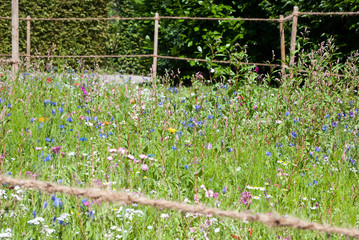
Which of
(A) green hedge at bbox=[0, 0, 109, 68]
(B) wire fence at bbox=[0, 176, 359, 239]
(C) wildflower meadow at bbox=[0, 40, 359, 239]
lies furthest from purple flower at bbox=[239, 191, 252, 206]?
(A) green hedge at bbox=[0, 0, 109, 68]

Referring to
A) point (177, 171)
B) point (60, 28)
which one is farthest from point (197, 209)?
point (60, 28)

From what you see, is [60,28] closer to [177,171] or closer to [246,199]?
[177,171]

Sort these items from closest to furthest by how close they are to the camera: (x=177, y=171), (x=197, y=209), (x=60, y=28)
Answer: (x=197, y=209) → (x=177, y=171) → (x=60, y=28)

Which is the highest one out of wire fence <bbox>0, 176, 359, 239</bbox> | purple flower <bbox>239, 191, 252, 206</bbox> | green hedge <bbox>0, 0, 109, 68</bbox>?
green hedge <bbox>0, 0, 109, 68</bbox>

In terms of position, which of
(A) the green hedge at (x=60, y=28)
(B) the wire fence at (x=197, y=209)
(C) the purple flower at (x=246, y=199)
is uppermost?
(A) the green hedge at (x=60, y=28)

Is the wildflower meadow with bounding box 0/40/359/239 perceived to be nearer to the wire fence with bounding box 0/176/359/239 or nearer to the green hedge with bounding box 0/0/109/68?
the wire fence with bounding box 0/176/359/239

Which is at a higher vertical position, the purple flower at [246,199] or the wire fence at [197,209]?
the wire fence at [197,209]

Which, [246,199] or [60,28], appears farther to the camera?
[60,28]

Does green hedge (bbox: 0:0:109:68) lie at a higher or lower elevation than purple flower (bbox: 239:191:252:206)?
higher

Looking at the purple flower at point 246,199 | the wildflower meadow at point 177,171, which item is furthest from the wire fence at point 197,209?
the purple flower at point 246,199

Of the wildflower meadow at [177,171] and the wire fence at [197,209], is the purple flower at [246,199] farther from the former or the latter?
the wire fence at [197,209]

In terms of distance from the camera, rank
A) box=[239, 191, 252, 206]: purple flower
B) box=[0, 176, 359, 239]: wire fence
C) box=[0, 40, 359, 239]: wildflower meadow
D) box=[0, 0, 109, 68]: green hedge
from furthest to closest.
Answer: box=[0, 0, 109, 68]: green hedge < box=[239, 191, 252, 206]: purple flower < box=[0, 40, 359, 239]: wildflower meadow < box=[0, 176, 359, 239]: wire fence

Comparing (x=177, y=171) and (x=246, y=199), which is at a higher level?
(x=177, y=171)

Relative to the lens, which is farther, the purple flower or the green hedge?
the green hedge
